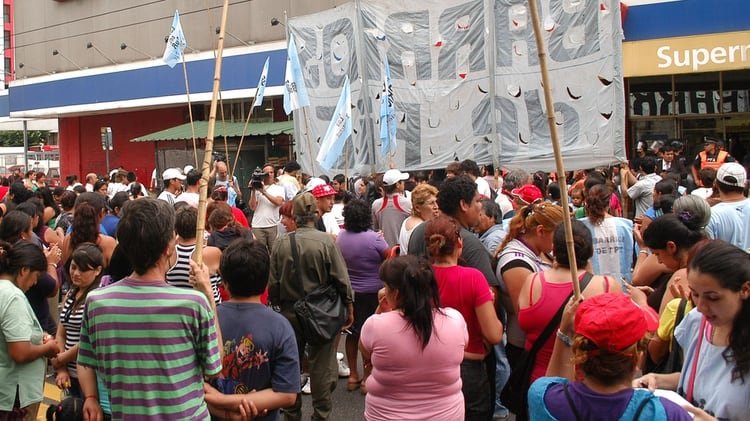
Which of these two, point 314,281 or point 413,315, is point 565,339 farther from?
point 314,281

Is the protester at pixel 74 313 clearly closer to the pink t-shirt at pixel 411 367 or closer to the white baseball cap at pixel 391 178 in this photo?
the pink t-shirt at pixel 411 367

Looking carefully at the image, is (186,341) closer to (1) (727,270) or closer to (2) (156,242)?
(2) (156,242)

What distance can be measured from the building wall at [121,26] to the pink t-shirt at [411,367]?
21.4 metres

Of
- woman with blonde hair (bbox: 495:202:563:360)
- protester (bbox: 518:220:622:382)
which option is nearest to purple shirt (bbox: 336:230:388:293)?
woman with blonde hair (bbox: 495:202:563:360)

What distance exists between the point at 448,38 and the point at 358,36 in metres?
1.68

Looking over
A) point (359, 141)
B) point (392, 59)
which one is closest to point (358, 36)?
point (392, 59)

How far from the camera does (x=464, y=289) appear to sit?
4438 millimetres

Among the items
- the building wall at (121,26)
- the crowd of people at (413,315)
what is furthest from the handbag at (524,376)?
the building wall at (121,26)

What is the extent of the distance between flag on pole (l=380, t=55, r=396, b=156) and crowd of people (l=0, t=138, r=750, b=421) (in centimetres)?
365

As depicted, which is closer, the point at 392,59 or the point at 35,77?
the point at 392,59

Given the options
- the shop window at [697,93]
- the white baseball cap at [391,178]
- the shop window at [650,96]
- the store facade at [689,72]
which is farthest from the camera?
the shop window at [650,96]

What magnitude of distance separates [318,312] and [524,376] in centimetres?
192

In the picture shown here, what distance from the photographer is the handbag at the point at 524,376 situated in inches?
162

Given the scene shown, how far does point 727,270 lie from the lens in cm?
279
